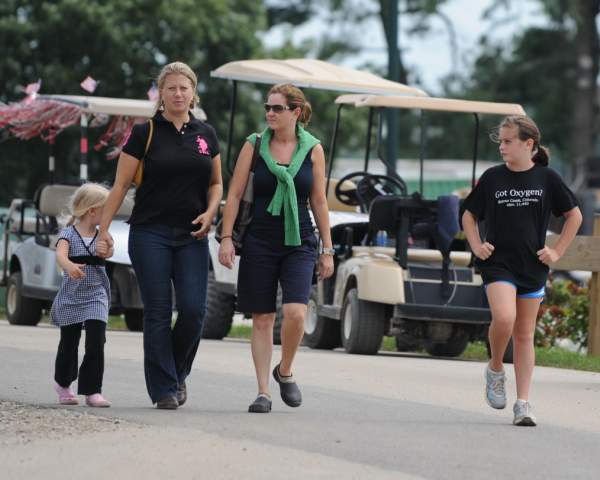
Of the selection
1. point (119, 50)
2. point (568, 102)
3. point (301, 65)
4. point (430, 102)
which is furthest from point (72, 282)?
point (568, 102)

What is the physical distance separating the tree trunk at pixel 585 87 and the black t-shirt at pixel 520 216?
45.0 m

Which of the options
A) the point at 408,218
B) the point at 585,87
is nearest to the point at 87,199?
the point at 408,218

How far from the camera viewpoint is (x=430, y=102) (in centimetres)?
1648

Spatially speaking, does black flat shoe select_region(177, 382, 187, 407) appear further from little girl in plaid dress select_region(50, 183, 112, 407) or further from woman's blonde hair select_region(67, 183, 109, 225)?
woman's blonde hair select_region(67, 183, 109, 225)

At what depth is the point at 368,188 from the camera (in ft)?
55.0

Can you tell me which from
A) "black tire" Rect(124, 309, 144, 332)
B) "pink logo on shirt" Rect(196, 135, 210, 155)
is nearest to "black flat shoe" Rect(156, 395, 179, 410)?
"pink logo on shirt" Rect(196, 135, 210, 155)

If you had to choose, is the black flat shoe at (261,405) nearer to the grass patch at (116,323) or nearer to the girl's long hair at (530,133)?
the girl's long hair at (530,133)

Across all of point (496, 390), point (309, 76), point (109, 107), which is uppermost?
point (309, 76)

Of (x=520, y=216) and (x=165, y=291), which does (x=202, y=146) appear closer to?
(x=165, y=291)

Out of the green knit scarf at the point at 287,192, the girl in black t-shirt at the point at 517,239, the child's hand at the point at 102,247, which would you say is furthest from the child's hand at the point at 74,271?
the girl in black t-shirt at the point at 517,239

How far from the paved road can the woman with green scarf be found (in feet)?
1.58

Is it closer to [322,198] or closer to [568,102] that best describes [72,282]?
[322,198]

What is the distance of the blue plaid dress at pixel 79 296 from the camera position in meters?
9.79

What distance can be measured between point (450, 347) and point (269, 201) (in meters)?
7.45
